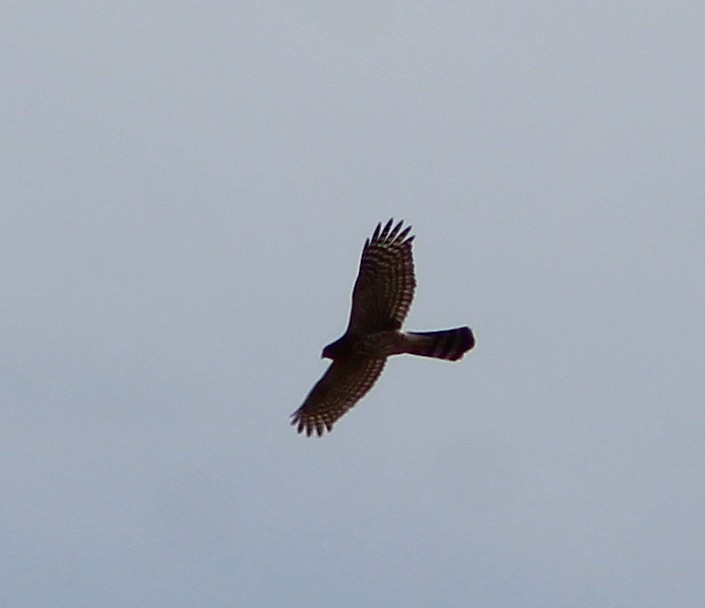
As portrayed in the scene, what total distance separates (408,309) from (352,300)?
2.46 feet

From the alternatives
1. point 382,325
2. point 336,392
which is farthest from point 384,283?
point 336,392

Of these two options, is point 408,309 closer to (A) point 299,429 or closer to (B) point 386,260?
(B) point 386,260

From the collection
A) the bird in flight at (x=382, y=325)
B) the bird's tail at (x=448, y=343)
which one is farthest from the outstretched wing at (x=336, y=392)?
the bird's tail at (x=448, y=343)

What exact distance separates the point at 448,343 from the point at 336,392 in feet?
7.48

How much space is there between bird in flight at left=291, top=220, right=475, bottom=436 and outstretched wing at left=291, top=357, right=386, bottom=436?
1cm

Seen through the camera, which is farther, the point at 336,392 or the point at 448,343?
the point at 336,392

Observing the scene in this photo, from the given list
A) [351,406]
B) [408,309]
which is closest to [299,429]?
[351,406]

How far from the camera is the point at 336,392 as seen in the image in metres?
23.8

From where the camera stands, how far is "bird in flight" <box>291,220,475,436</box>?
22375mm

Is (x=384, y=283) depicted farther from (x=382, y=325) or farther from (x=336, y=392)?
(x=336, y=392)

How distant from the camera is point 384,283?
22859 mm

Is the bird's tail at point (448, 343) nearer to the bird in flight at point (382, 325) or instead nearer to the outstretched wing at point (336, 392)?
the bird in flight at point (382, 325)

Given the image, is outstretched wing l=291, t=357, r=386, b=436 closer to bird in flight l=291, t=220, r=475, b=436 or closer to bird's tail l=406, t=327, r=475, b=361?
bird in flight l=291, t=220, r=475, b=436

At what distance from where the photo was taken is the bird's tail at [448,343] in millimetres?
22203
